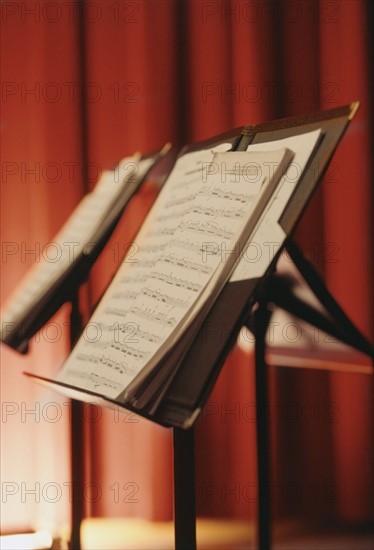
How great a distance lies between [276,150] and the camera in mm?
921

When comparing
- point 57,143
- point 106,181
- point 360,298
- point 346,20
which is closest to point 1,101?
point 57,143

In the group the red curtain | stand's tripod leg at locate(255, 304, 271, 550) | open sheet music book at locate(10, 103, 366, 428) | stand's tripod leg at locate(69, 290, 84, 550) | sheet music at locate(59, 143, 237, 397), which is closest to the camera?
open sheet music book at locate(10, 103, 366, 428)

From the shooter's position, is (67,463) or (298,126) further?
(67,463)

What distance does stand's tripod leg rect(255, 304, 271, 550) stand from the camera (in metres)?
1.20

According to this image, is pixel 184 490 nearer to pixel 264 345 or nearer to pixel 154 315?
pixel 154 315

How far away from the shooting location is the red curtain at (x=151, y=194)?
1892 millimetres

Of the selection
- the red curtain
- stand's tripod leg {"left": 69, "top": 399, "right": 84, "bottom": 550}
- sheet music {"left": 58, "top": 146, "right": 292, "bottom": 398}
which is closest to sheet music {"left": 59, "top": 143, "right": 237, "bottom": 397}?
sheet music {"left": 58, "top": 146, "right": 292, "bottom": 398}

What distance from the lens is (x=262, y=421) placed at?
1282 mm

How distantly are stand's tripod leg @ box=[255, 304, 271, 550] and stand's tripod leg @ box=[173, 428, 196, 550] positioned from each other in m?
0.39

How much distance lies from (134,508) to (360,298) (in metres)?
0.85

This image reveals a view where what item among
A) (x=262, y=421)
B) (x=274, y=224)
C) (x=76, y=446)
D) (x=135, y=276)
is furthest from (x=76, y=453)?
(x=274, y=224)

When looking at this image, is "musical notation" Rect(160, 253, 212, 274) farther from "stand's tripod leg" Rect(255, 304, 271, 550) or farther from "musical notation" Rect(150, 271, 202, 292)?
"stand's tripod leg" Rect(255, 304, 271, 550)

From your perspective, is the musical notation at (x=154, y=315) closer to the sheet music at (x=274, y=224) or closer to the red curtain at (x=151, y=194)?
the sheet music at (x=274, y=224)

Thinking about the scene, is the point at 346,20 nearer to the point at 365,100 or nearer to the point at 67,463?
the point at 365,100
